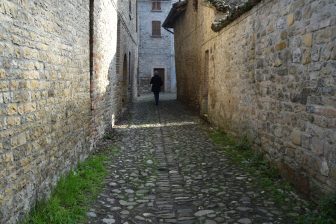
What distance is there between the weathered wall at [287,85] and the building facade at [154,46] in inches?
806

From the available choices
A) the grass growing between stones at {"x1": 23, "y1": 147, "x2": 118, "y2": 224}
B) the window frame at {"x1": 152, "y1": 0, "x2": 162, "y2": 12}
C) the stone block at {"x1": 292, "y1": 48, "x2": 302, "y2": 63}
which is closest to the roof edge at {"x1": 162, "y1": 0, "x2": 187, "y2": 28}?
the window frame at {"x1": 152, "y1": 0, "x2": 162, "y2": 12}

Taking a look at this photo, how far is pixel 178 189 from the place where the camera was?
4801mm

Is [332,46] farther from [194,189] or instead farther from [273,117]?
[194,189]

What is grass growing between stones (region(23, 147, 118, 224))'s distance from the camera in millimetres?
3561

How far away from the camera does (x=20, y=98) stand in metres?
3.33

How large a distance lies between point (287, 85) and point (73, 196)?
9.91ft

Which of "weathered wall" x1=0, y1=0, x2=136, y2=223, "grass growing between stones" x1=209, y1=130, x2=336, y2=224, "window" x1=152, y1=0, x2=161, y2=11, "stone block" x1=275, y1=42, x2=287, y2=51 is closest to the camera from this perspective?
"weathered wall" x1=0, y1=0, x2=136, y2=223

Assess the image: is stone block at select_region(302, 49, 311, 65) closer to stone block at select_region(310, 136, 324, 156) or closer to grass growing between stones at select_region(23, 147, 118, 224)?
stone block at select_region(310, 136, 324, 156)

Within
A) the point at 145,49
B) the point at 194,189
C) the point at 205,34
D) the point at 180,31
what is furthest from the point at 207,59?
the point at 145,49

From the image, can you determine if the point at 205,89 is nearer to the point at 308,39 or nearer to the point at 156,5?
the point at 308,39

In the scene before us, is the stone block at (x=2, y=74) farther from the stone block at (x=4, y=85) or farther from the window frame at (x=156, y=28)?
the window frame at (x=156, y=28)

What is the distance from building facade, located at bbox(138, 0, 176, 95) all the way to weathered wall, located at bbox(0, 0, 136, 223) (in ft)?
74.7

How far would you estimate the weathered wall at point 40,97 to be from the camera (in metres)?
3.06

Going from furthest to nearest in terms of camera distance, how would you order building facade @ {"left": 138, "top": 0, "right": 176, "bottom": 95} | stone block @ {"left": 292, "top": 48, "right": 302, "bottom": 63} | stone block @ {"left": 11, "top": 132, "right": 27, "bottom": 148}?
building facade @ {"left": 138, "top": 0, "right": 176, "bottom": 95} < stone block @ {"left": 292, "top": 48, "right": 302, "bottom": 63} < stone block @ {"left": 11, "top": 132, "right": 27, "bottom": 148}
